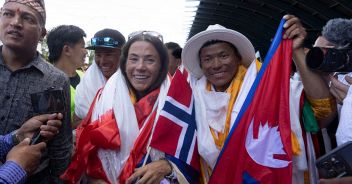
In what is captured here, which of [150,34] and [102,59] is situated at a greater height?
[150,34]

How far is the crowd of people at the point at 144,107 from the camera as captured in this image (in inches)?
76.2

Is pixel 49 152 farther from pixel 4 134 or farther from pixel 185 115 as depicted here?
pixel 185 115

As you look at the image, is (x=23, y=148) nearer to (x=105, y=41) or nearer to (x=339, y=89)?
(x=339, y=89)

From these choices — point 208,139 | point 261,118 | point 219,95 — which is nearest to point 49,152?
point 208,139

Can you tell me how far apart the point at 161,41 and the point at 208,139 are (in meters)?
0.87

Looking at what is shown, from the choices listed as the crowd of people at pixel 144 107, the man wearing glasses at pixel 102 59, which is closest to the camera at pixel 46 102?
the crowd of people at pixel 144 107

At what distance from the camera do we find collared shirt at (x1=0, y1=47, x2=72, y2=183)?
2057 mm

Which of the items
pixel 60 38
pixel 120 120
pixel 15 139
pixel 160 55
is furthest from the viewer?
pixel 60 38

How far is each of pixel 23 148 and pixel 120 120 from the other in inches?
28.5

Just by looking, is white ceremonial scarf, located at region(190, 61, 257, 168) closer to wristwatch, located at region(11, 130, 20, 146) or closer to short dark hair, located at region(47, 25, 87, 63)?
wristwatch, located at region(11, 130, 20, 146)

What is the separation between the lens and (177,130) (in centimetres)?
223

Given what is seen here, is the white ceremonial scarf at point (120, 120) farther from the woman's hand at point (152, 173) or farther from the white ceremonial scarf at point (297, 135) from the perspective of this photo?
the white ceremonial scarf at point (297, 135)

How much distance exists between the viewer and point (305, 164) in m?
2.05

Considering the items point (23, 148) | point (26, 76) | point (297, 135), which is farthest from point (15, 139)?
point (297, 135)
